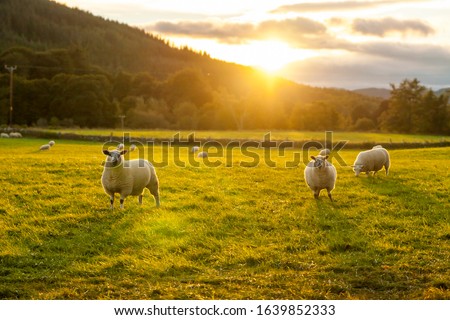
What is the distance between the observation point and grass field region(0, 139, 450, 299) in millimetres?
9547

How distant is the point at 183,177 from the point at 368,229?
11233mm

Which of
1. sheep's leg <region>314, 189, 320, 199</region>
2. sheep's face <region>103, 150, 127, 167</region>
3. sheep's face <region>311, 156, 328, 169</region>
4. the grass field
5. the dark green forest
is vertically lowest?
the grass field

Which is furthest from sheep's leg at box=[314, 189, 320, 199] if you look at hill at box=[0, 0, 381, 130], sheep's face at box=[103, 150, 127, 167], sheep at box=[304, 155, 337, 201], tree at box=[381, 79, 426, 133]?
tree at box=[381, 79, 426, 133]

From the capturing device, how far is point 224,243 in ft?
40.7

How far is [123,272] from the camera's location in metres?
10.4

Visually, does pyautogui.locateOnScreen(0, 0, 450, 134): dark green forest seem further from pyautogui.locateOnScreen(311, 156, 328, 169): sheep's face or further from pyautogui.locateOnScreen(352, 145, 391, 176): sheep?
pyautogui.locateOnScreen(311, 156, 328, 169): sheep's face

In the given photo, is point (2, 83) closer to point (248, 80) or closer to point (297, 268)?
point (297, 268)

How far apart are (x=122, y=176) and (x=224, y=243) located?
184 inches

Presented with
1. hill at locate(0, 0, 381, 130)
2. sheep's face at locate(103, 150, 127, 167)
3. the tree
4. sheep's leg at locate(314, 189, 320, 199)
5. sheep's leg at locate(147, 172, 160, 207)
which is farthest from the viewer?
the tree

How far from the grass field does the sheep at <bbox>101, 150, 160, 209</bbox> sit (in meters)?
0.65

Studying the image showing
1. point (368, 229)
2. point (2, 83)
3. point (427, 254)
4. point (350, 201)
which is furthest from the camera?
point (2, 83)

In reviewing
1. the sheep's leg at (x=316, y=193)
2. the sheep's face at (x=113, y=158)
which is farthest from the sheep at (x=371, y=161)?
the sheep's face at (x=113, y=158)
